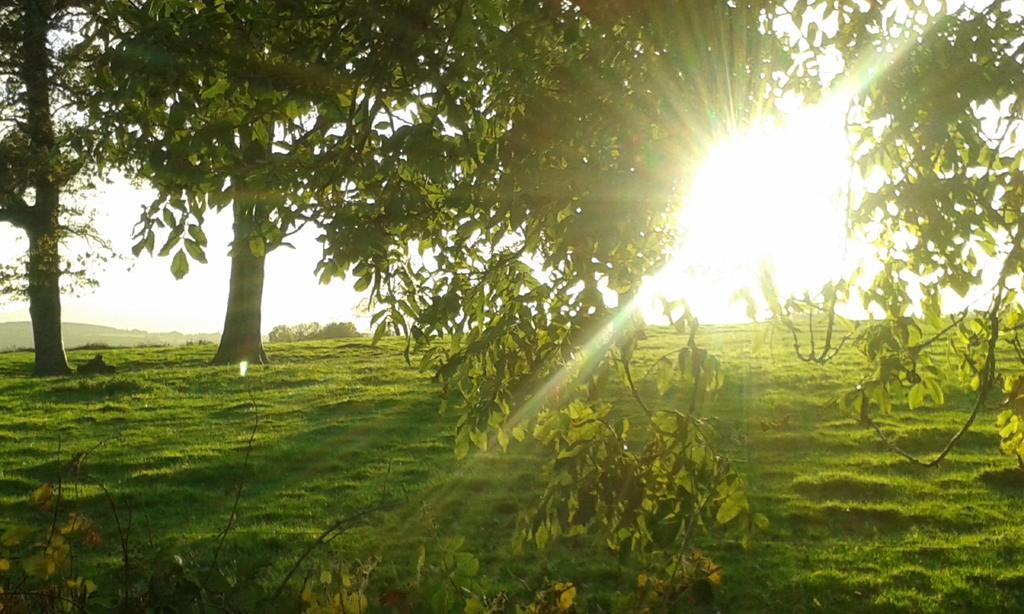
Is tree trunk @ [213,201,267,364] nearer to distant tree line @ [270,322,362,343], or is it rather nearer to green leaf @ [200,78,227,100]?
distant tree line @ [270,322,362,343]

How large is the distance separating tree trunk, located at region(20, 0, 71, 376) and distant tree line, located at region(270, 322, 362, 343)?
49.7ft

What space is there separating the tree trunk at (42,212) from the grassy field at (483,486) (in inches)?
255

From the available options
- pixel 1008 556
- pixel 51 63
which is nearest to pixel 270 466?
pixel 1008 556

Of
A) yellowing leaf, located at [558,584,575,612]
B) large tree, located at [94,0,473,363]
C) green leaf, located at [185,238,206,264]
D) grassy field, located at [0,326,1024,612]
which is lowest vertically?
grassy field, located at [0,326,1024,612]

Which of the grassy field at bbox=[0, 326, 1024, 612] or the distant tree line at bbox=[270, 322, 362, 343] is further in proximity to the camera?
the distant tree line at bbox=[270, 322, 362, 343]

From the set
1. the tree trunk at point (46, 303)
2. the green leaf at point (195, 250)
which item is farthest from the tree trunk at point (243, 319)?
the green leaf at point (195, 250)

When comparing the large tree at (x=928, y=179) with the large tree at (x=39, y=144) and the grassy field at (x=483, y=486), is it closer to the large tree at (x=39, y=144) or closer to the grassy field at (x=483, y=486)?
the grassy field at (x=483, y=486)

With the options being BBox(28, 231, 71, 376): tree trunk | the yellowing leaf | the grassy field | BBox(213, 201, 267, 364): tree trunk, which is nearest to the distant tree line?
BBox(213, 201, 267, 364): tree trunk

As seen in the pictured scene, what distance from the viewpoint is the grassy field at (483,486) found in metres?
9.41

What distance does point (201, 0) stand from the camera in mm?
4559

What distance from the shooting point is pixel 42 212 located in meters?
29.0

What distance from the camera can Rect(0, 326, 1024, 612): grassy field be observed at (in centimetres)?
941

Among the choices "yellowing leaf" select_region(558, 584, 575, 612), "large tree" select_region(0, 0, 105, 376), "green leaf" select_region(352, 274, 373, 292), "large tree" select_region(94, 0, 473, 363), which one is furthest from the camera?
"large tree" select_region(0, 0, 105, 376)

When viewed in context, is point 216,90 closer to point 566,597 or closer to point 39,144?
point 566,597
